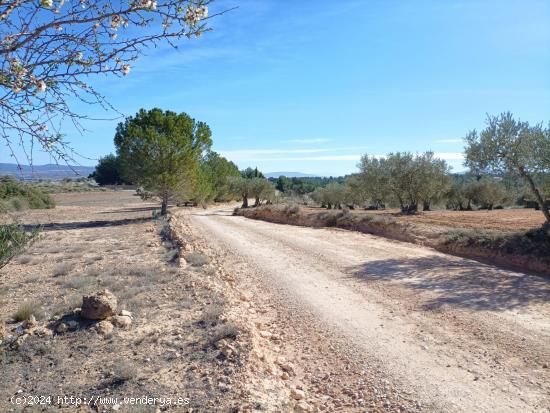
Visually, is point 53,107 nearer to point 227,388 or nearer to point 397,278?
point 227,388

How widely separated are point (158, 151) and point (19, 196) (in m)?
19.3

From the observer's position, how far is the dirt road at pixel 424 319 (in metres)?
4.64

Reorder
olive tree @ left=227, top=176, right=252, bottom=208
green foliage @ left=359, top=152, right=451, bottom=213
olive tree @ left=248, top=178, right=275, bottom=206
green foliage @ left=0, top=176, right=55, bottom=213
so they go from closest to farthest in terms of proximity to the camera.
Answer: green foliage @ left=0, top=176, right=55, bottom=213 → green foliage @ left=359, top=152, right=451, bottom=213 → olive tree @ left=248, top=178, right=275, bottom=206 → olive tree @ left=227, top=176, right=252, bottom=208

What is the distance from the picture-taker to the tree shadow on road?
782cm

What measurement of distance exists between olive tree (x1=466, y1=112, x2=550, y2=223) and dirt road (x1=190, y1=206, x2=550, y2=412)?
3595 mm

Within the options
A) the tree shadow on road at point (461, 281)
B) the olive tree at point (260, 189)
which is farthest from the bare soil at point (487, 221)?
the olive tree at point (260, 189)

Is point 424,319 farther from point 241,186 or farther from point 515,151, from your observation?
point 241,186

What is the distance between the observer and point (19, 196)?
10.3m

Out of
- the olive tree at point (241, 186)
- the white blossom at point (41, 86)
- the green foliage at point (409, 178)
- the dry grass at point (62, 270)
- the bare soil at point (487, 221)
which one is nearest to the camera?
the white blossom at point (41, 86)

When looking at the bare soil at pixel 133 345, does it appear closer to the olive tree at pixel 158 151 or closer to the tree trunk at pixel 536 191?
the tree trunk at pixel 536 191

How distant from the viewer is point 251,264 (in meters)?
12.2

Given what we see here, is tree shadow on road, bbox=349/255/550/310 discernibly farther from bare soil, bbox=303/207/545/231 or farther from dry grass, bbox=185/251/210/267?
bare soil, bbox=303/207/545/231

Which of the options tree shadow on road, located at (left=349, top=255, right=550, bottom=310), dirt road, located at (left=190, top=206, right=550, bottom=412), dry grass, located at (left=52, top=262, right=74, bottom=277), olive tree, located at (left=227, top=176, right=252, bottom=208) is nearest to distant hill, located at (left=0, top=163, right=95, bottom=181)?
dirt road, located at (left=190, top=206, right=550, bottom=412)

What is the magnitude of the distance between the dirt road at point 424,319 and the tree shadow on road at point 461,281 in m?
0.02
